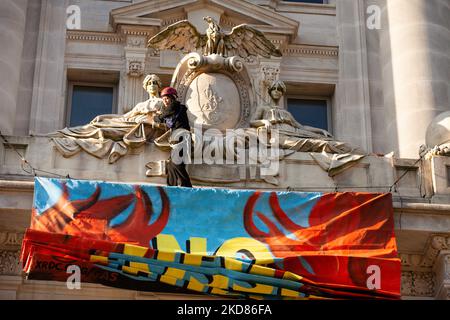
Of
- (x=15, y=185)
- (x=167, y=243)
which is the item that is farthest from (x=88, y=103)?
(x=167, y=243)

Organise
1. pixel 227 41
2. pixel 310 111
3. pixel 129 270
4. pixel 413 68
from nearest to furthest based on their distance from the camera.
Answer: pixel 129 270, pixel 227 41, pixel 413 68, pixel 310 111

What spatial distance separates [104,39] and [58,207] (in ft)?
31.2

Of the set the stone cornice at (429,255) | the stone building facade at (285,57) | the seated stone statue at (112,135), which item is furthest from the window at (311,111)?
the stone cornice at (429,255)

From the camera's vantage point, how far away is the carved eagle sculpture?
2989 centimetres

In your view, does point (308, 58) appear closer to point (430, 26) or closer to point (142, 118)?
point (430, 26)

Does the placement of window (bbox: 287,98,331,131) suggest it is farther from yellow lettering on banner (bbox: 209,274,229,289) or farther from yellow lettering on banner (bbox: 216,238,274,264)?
yellow lettering on banner (bbox: 209,274,229,289)

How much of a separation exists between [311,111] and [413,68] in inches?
127

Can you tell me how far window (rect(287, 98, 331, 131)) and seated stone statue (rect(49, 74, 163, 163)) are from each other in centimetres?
698

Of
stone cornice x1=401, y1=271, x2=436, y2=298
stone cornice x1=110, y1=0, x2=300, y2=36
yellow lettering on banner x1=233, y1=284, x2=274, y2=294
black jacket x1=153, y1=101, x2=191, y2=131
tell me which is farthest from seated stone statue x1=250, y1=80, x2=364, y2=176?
stone cornice x1=110, y1=0, x2=300, y2=36

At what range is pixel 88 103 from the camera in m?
32.9

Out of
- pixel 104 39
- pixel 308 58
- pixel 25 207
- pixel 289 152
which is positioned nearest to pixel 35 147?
pixel 25 207

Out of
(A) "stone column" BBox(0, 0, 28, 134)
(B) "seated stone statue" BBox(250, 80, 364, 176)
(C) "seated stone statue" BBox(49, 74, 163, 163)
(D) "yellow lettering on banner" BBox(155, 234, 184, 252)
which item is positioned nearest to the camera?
(D) "yellow lettering on banner" BBox(155, 234, 184, 252)

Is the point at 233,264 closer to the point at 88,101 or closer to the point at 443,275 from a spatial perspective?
the point at 443,275

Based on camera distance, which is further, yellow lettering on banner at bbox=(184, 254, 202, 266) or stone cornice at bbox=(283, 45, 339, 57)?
stone cornice at bbox=(283, 45, 339, 57)
